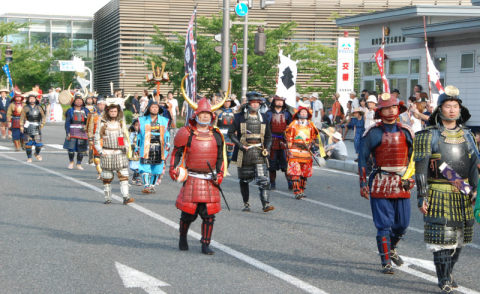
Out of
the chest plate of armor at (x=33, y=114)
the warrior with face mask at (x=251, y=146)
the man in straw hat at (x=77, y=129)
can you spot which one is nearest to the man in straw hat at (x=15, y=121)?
the chest plate of armor at (x=33, y=114)

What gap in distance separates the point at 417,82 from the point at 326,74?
11716mm

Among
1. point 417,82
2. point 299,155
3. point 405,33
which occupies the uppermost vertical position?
point 405,33

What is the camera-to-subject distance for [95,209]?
33.6 ft

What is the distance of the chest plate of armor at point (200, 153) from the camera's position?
24.1 feet

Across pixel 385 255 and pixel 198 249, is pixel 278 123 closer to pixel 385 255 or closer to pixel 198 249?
pixel 198 249

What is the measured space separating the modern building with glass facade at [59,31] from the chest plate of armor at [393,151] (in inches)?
1953

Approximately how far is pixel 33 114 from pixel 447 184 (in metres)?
14.4

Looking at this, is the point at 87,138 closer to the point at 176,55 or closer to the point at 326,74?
the point at 176,55

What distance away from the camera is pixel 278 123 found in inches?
499

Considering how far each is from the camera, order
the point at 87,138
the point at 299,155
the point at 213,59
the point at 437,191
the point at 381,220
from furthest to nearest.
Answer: the point at 213,59 → the point at 87,138 → the point at 299,155 → the point at 381,220 → the point at 437,191

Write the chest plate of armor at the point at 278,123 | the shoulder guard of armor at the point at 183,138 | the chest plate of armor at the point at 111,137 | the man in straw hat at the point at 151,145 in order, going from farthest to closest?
the chest plate of armor at the point at 278,123
the man in straw hat at the point at 151,145
the chest plate of armor at the point at 111,137
the shoulder guard of armor at the point at 183,138

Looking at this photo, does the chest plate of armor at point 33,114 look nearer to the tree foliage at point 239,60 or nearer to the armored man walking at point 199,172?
the armored man walking at point 199,172

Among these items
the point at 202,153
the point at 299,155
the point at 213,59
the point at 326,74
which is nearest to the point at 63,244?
the point at 202,153

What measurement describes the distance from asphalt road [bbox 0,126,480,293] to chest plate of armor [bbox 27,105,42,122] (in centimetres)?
612
